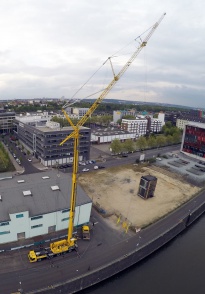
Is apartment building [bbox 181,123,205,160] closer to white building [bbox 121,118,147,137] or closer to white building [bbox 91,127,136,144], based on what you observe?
white building [bbox 91,127,136,144]

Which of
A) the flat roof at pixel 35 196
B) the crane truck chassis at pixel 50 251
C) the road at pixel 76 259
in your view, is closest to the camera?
the road at pixel 76 259

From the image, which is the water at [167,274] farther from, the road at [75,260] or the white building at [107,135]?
the white building at [107,135]

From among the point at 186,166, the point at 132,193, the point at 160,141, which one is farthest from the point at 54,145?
the point at 160,141

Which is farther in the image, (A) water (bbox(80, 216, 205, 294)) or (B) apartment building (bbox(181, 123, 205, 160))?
(B) apartment building (bbox(181, 123, 205, 160))

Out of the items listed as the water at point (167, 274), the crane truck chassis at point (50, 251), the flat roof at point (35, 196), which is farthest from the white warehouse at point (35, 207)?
the water at point (167, 274)

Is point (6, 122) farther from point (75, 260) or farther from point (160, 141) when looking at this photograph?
point (75, 260)

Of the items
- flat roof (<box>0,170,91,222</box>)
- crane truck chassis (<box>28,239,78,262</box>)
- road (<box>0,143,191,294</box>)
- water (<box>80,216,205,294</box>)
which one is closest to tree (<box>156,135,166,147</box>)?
road (<box>0,143,191,294</box>)

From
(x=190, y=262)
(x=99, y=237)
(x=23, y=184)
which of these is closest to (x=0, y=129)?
(x=23, y=184)
